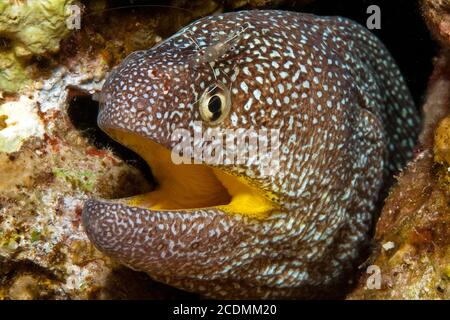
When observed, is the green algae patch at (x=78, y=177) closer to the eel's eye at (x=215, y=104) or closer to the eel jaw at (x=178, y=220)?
the eel jaw at (x=178, y=220)

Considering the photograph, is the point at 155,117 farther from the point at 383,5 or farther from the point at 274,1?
the point at 383,5

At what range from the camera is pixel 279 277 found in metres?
3.94

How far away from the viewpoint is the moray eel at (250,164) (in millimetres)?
3086

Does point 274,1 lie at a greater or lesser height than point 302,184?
greater

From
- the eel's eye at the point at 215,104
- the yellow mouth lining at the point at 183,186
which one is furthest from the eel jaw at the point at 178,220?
the eel's eye at the point at 215,104

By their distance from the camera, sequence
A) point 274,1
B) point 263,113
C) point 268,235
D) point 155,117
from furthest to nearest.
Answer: point 274,1 → point 268,235 → point 263,113 → point 155,117

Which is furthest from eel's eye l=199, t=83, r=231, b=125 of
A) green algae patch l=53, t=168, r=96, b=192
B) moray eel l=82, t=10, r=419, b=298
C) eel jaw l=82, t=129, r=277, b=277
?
green algae patch l=53, t=168, r=96, b=192

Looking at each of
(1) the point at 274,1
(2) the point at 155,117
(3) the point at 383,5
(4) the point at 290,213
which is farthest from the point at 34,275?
(3) the point at 383,5

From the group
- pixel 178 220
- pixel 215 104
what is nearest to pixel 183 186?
pixel 178 220

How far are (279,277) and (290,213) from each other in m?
0.69

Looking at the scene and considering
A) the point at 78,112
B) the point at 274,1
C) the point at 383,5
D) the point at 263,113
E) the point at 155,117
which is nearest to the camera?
the point at 155,117

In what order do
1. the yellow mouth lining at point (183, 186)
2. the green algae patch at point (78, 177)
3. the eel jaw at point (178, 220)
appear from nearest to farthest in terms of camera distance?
the eel jaw at point (178, 220) → the yellow mouth lining at point (183, 186) → the green algae patch at point (78, 177)

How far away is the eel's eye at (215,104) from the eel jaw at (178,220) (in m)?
0.36

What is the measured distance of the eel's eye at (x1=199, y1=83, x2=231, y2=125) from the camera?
10.2ft
